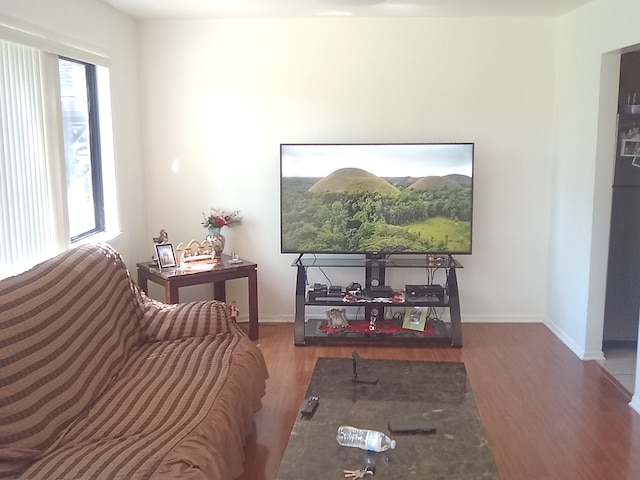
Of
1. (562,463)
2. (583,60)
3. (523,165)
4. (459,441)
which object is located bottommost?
(562,463)

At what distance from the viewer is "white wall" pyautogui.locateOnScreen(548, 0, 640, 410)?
4043mm

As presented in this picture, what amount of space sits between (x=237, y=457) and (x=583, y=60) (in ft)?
11.2

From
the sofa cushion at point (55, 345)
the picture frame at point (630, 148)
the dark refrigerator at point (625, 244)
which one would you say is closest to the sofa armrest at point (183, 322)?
the sofa cushion at point (55, 345)

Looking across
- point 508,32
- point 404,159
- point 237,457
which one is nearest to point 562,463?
point 237,457

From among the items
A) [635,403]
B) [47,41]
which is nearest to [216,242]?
[47,41]

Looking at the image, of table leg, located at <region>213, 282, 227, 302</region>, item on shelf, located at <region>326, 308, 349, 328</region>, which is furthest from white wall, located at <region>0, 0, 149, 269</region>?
item on shelf, located at <region>326, 308, 349, 328</region>

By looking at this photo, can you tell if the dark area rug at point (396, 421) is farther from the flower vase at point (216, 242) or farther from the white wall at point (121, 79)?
the white wall at point (121, 79)

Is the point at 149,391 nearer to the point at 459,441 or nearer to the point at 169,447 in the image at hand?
the point at 169,447

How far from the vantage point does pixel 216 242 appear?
4.71 m

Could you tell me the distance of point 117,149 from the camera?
443 cm

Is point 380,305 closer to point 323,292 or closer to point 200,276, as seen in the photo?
point 323,292

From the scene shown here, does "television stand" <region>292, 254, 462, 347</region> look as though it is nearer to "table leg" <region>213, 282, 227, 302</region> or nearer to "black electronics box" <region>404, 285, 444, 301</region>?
"black electronics box" <region>404, 285, 444, 301</region>

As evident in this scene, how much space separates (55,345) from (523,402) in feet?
8.29

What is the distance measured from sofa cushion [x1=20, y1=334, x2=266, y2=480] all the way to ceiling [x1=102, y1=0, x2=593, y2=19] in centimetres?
225
